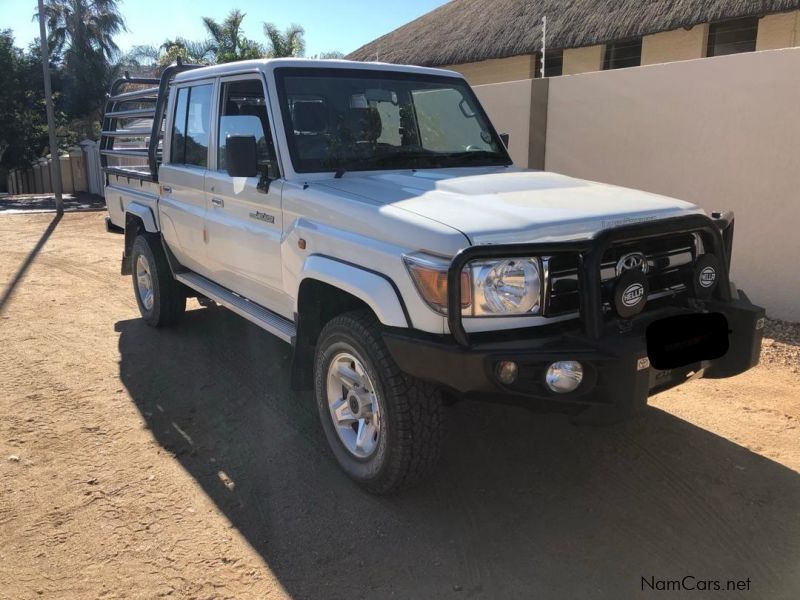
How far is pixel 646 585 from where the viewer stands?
110 inches

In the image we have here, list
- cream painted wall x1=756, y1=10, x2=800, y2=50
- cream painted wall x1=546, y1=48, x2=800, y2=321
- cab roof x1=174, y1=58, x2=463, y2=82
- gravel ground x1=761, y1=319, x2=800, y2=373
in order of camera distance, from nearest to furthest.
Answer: cab roof x1=174, y1=58, x2=463, y2=82 → gravel ground x1=761, y1=319, x2=800, y2=373 → cream painted wall x1=546, y1=48, x2=800, y2=321 → cream painted wall x1=756, y1=10, x2=800, y2=50

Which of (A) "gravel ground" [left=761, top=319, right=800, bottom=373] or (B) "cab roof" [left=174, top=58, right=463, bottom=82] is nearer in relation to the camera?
(B) "cab roof" [left=174, top=58, right=463, bottom=82]

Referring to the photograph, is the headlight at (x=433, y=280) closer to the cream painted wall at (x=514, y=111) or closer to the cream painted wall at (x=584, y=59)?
the cream painted wall at (x=514, y=111)

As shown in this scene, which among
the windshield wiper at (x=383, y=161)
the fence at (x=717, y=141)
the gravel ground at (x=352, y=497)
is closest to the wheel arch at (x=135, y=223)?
the gravel ground at (x=352, y=497)

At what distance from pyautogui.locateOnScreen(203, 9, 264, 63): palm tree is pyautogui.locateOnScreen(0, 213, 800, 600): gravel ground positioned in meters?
23.3

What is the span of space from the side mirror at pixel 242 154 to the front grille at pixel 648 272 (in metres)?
1.85

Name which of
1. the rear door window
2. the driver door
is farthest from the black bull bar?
the rear door window

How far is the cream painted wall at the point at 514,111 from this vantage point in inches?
324

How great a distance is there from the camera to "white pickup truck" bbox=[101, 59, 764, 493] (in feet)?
9.31

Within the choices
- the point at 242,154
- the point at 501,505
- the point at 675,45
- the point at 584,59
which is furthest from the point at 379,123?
the point at 584,59

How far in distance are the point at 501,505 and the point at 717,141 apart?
479cm

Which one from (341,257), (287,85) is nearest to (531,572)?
(341,257)

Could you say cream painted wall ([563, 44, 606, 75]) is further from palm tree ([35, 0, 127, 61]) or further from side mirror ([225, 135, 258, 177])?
palm tree ([35, 0, 127, 61])

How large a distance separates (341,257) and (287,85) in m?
1.36
